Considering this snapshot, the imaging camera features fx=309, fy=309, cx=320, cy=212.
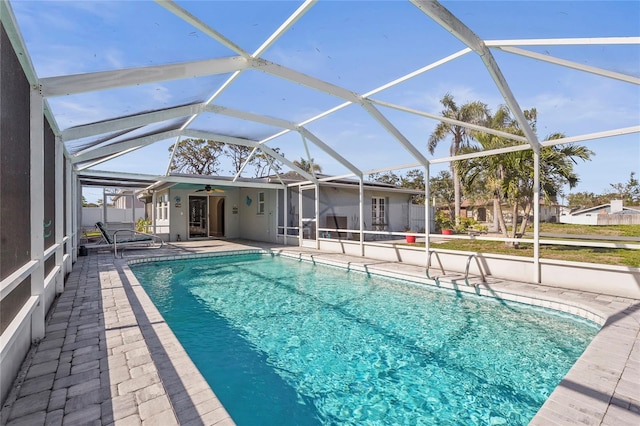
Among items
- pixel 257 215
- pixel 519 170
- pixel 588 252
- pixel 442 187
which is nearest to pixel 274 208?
pixel 257 215

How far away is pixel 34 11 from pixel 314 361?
15.0 feet

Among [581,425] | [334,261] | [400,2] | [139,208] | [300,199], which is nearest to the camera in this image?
[581,425]

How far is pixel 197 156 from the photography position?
2636 cm

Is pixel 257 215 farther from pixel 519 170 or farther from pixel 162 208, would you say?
pixel 519 170

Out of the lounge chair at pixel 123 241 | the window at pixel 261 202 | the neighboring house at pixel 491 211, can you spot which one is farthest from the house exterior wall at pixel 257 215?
the neighboring house at pixel 491 211

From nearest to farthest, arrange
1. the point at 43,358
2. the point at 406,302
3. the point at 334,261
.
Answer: the point at 43,358
the point at 406,302
the point at 334,261

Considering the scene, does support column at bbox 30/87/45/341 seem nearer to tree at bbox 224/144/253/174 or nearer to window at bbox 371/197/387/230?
window at bbox 371/197/387/230

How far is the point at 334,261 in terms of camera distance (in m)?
9.71

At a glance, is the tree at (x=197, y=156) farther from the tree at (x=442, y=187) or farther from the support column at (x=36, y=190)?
the support column at (x=36, y=190)

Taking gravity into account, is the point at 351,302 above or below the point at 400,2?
below

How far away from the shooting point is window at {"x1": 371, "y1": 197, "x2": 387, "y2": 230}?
15.8m

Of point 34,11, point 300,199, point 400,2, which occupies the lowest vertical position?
point 300,199

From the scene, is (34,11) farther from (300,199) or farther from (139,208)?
(139,208)

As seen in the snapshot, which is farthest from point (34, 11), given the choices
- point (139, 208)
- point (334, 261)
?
point (139, 208)
